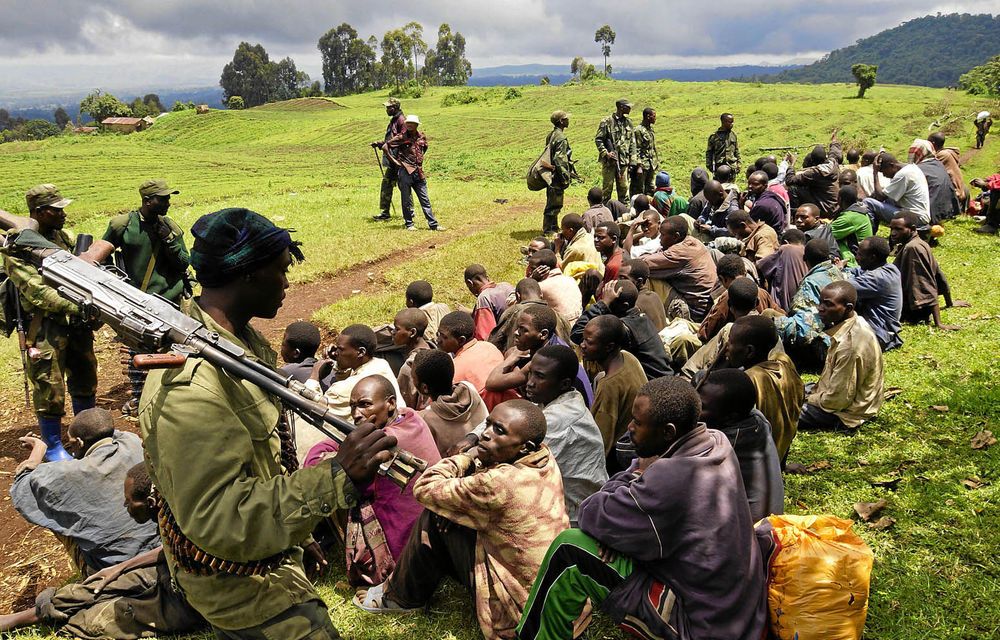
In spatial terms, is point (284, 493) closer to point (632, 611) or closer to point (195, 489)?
point (195, 489)

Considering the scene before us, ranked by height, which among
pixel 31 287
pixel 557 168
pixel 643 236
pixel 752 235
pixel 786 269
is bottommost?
pixel 786 269

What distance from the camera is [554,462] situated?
3.36 m

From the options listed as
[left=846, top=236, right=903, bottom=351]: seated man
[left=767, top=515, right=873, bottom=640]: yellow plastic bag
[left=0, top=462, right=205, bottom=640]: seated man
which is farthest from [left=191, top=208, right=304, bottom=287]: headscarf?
[left=846, top=236, right=903, bottom=351]: seated man

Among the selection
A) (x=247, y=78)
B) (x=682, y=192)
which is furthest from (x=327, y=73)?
(x=682, y=192)

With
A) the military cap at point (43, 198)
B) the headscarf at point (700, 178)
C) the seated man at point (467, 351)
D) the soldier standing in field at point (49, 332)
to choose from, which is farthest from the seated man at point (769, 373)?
the headscarf at point (700, 178)

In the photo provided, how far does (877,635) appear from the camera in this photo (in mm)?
3391

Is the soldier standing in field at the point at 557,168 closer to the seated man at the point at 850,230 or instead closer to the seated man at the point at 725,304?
the seated man at the point at 850,230

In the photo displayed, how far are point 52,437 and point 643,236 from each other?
7.64 meters

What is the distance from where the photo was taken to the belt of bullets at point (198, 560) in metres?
2.24

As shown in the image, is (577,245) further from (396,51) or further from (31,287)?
(396,51)

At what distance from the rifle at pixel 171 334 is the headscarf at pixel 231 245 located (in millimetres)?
194

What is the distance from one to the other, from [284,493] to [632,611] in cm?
185

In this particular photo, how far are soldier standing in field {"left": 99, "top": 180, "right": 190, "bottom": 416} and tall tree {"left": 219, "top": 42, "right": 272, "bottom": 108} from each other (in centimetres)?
9167

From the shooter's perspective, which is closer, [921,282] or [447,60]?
[921,282]
